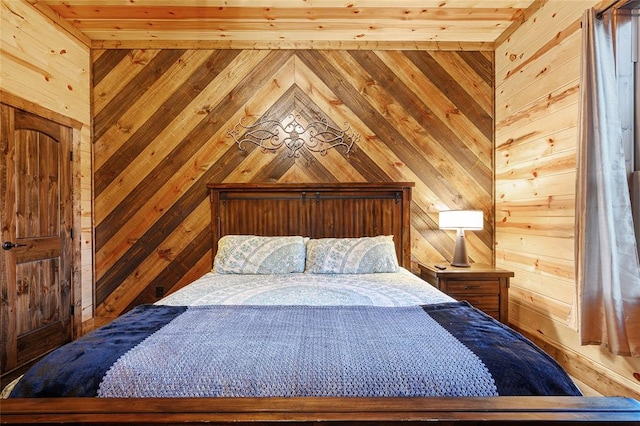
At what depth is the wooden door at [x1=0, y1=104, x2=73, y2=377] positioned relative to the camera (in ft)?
7.89

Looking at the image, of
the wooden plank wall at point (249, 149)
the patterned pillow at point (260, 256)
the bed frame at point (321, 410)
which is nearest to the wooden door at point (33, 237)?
the wooden plank wall at point (249, 149)

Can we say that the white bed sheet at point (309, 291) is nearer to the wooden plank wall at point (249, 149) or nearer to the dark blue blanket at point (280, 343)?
the dark blue blanket at point (280, 343)

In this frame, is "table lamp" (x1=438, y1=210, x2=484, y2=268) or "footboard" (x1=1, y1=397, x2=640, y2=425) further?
"table lamp" (x1=438, y1=210, x2=484, y2=268)

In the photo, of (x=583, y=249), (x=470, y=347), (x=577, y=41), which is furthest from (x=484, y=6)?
(x=470, y=347)

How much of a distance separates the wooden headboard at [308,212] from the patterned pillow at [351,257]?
1.33 feet

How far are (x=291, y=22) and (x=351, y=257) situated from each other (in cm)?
198

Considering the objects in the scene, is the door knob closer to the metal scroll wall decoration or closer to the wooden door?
the wooden door

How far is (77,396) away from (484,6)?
3387 mm

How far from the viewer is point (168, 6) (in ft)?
8.97

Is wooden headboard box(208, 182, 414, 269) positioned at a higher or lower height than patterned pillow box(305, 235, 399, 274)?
higher

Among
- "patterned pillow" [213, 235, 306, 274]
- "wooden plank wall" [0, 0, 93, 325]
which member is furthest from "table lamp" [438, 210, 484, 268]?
"wooden plank wall" [0, 0, 93, 325]

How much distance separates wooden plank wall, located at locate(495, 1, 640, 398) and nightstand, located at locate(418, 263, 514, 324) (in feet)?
0.80

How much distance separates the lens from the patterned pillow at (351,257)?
102 inches

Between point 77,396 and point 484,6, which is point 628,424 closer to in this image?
point 77,396
